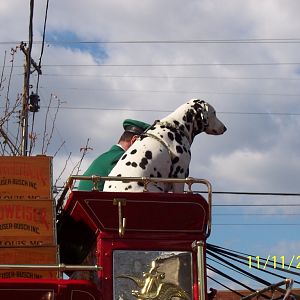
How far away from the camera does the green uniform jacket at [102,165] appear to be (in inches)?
283

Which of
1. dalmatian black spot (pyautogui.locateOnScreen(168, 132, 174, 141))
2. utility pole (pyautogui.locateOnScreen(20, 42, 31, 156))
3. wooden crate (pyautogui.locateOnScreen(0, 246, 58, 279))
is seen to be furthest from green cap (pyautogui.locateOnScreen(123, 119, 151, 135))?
utility pole (pyautogui.locateOnScreen(20, 42, 31, 156))

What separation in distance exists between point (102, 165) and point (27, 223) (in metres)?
1.61

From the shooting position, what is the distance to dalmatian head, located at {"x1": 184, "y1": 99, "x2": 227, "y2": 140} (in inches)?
286

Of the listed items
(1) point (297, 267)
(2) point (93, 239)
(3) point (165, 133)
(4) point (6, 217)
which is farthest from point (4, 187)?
(1) point (297, 267)

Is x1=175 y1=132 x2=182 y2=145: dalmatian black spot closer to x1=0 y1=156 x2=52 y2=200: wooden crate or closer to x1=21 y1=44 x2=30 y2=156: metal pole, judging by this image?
x1=0 y1=156 x2=52 y2=200: wooden crate

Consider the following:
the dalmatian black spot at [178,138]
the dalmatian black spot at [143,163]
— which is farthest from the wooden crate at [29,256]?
the dalmatian black spot at [178,138]

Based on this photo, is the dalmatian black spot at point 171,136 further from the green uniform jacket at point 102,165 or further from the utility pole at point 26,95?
the utility pole at point 26,95

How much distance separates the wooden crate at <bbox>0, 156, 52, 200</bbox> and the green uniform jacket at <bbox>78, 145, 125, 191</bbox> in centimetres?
104

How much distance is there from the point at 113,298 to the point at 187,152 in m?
2.00

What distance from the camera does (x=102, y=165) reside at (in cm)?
727

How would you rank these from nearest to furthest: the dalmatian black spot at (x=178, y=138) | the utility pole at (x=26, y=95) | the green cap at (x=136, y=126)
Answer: the dalmatian black spot at (x=178, y=138)
the green cap at (x=136, y=126)
the utility pole at (x=26, y=95)

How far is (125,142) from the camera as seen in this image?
7.57 metres

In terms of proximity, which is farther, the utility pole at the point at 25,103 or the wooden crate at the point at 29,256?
the utility pole at the point at 25,103

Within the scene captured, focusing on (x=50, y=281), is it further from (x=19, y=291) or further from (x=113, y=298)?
(x=113, y=298)
